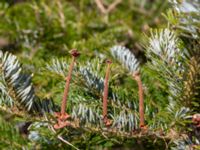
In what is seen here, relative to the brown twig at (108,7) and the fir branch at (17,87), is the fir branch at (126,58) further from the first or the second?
the brown twig at (108,7)

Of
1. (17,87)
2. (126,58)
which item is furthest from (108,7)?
(17,87)

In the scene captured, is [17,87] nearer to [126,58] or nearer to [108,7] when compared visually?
[126,58]

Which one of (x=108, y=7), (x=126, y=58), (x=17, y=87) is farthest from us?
(x=108, y=7)

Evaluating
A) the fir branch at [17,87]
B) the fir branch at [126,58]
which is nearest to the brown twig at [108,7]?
the fir branch at [126,58]

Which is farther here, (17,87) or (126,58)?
(126,58)

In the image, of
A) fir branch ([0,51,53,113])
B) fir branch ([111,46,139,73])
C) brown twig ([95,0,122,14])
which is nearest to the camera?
fir branch ([0,51,53,113])

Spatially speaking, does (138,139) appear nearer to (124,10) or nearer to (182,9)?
(182,9)

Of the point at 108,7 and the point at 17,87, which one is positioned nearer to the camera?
the point at 17,87

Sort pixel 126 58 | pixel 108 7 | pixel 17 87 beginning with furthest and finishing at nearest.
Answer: pixel 108 7 < pixel 126 58 < pixel 17 87

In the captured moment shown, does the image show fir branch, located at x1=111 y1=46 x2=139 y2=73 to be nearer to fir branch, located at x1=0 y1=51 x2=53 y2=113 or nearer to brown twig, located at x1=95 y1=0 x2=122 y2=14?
fir branch, located at x1=0 y1=51 x2=53 y2=113

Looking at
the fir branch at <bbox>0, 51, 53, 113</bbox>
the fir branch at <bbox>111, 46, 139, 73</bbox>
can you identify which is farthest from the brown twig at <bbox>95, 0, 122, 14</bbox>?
the fir branch at <bbox>0, 51, 53, 113</bbox>

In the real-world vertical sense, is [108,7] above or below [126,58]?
above

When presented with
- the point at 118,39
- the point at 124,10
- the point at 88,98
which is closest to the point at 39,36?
the point at 118,39
